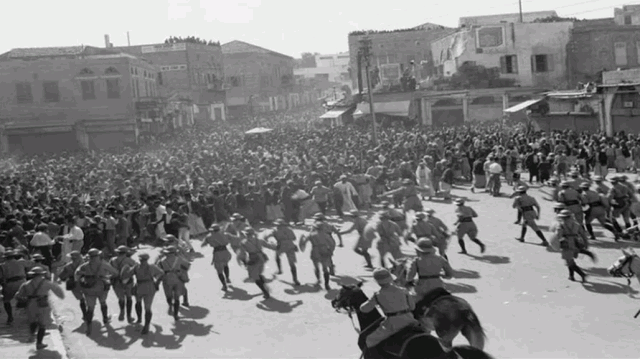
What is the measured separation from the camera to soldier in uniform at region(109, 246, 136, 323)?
1337cm

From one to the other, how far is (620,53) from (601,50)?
3.93ft

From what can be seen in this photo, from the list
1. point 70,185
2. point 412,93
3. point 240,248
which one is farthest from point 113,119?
point 240,248

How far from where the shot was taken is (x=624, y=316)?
1151cm

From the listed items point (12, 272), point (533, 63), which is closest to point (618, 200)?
point (12, 272)

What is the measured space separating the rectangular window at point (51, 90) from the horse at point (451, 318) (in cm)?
4446

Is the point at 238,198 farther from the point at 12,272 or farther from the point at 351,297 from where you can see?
the point at 351,297

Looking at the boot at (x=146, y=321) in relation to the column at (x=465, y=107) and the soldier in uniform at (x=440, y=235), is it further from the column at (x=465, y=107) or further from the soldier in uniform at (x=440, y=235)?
the column at (x=465, y=107)

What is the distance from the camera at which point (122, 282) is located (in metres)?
13.4

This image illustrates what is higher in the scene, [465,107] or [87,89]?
[87,89]

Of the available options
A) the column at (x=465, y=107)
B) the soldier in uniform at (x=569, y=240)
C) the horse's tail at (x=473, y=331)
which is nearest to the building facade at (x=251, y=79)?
the column at (x=465, y=107)

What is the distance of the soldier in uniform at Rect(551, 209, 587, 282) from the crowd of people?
5.0 inches

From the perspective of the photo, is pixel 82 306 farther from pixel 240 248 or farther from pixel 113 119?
pixel 113 119

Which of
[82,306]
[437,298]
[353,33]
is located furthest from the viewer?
[353,33]

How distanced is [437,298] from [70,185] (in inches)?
805
